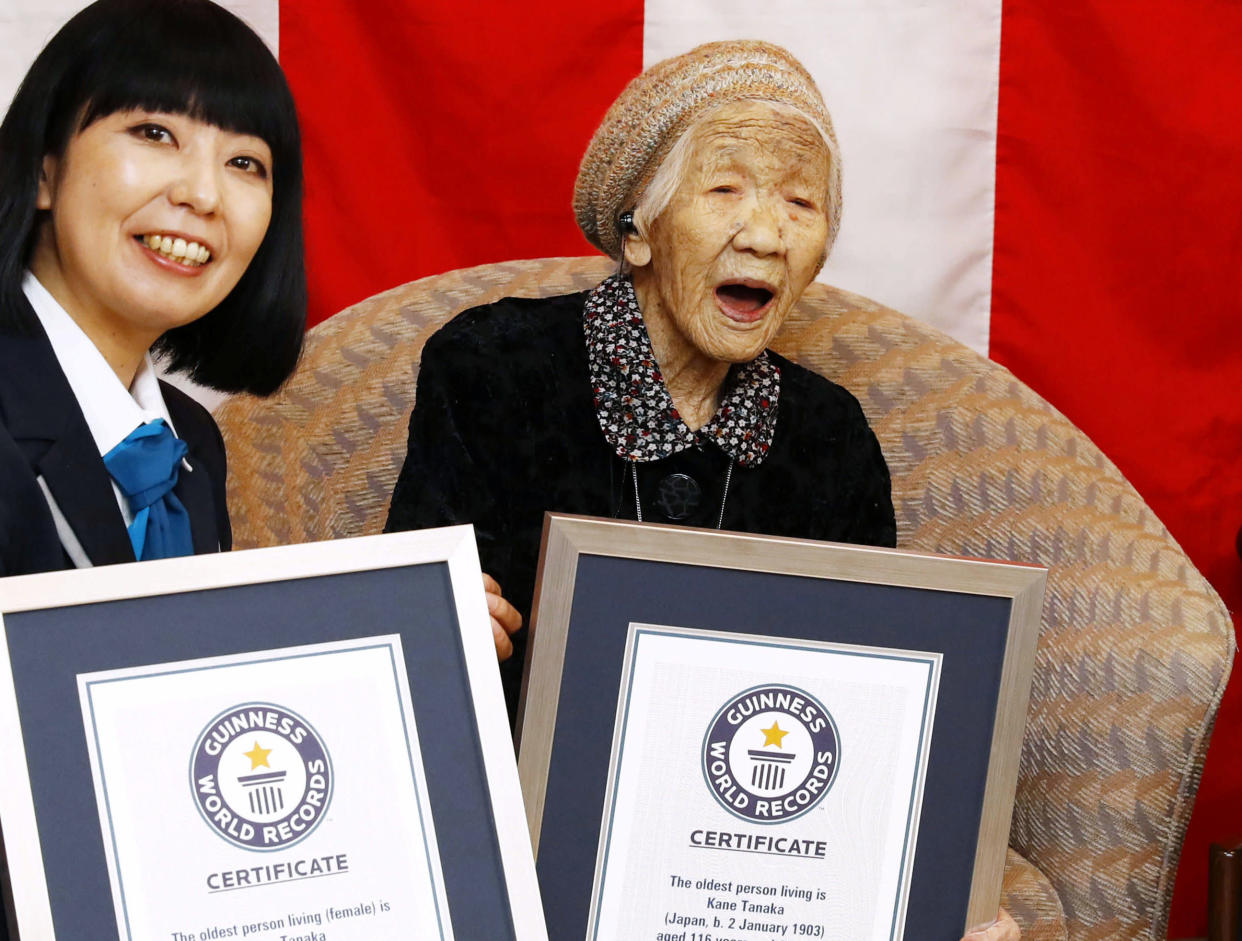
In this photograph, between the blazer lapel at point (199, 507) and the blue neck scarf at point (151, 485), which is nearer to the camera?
the blue neck scarf at point (151, 485)

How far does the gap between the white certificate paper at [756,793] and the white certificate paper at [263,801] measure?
159mm

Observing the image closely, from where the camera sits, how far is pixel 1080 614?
1.60 meters

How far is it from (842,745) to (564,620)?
0.76 ft

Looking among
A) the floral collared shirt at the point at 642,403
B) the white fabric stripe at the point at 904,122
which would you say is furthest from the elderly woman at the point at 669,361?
the white fabric stripe at the point at 904,122

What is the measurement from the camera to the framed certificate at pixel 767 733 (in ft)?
3.29

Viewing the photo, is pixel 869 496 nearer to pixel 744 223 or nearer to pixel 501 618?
pixel 744 223

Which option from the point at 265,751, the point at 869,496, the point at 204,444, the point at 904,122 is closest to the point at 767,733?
the point at 265,751

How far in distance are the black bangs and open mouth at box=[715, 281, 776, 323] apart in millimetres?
502

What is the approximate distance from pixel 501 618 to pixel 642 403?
341mm

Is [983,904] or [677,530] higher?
[677,530]

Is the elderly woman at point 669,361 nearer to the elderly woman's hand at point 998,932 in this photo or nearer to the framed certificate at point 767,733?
the framed certificate at point 767,733

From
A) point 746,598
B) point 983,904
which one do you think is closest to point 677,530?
point 746,598

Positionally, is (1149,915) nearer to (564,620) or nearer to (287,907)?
(564,620)

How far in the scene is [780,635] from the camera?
1024mm
